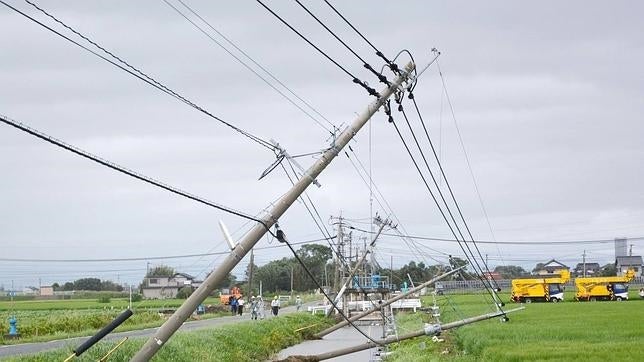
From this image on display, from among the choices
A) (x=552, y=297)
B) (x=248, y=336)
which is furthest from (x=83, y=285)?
(x=248, y=336)

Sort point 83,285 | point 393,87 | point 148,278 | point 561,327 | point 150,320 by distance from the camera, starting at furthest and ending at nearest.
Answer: point 83,285 < point 148,278 < point 150,320 < point 561,327 < point 393,87

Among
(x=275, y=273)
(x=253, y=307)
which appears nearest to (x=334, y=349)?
(x=253, y=307)

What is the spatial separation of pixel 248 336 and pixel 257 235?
22.8 m

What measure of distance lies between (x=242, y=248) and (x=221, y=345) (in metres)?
17.2

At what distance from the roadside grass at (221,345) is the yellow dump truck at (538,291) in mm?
28519

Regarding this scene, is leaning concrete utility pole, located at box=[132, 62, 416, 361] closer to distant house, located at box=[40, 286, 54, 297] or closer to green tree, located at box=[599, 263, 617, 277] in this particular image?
distant house, located at box=[40, 286, 54, 297]

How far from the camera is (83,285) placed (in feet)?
465

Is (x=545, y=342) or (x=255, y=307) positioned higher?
(x=255, y=307)

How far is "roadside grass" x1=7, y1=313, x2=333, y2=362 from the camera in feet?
72.2

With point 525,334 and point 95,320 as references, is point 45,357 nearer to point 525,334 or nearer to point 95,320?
point 525,334

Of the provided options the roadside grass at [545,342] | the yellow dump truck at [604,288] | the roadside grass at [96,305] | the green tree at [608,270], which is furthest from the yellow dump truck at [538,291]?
the green tree at [608,270]

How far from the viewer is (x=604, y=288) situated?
242 ft

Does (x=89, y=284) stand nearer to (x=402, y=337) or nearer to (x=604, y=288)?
(x=604, y=288)

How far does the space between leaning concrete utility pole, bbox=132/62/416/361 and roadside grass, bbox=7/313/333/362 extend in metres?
5.48
